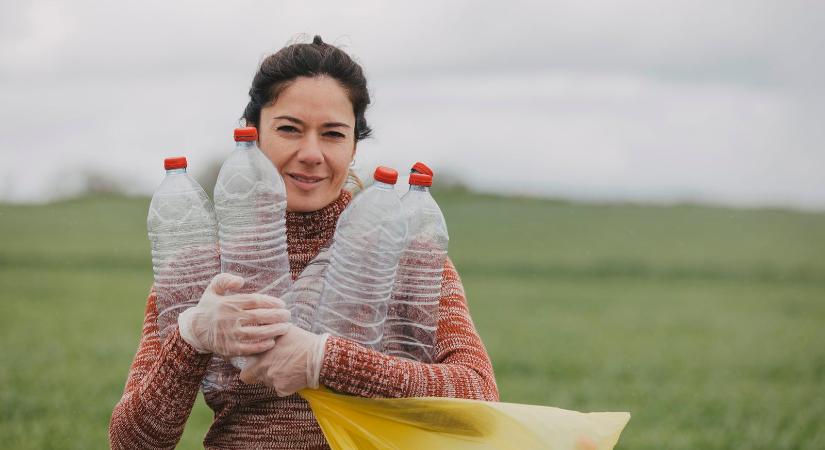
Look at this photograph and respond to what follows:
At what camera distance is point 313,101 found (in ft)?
9.93

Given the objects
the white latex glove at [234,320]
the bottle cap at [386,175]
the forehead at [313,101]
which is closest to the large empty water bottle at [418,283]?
the bottle cap at [386,175]

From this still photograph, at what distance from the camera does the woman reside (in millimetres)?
2617

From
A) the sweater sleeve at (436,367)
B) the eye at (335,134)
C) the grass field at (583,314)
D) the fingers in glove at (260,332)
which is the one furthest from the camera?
the grass field at (583,314)

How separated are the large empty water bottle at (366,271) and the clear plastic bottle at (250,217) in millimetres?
156

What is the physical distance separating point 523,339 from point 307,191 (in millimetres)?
9512

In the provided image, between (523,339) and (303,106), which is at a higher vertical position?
(303,106)

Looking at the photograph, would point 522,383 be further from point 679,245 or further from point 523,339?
point 679,245

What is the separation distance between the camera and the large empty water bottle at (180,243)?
9.44 feet

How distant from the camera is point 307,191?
9.91 feet

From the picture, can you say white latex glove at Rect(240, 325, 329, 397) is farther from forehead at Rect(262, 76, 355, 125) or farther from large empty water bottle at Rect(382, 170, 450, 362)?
forehead at Rect(262, 76, 355, 125)

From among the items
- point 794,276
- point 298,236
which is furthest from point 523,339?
point 794,276

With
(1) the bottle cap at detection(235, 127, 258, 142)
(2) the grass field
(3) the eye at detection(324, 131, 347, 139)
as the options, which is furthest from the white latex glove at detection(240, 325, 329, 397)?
(2) the grass field

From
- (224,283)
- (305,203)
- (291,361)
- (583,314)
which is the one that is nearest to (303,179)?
(305,203)

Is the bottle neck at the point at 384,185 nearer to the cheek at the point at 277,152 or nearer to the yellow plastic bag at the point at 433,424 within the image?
the cheek at the point at 277,152
